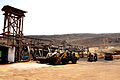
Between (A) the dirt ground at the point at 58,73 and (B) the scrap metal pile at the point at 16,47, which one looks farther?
(B) the scrap metal pile at the point at 16,47

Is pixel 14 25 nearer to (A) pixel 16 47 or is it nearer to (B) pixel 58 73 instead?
(A) pixel 16 47

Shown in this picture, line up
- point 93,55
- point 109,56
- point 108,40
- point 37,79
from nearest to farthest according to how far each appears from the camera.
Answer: point 37,79, point 93,55, point 109,56, point 108,40

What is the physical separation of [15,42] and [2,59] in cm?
333

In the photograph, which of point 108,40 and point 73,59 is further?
point 108,40

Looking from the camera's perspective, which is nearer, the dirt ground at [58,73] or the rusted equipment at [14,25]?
the dirt ground at [58,73]

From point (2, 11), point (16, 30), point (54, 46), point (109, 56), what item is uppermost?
point (2, 11)

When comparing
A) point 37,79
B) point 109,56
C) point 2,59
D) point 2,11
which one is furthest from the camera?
point 109,56

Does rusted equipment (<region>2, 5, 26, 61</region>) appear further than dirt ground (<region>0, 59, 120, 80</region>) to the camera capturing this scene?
Yes

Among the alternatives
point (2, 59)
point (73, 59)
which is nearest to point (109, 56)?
point (73, 59)

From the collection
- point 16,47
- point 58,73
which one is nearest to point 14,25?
point 16,47

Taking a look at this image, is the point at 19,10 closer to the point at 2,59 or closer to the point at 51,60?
the point at 2,59

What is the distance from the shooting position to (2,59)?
1797 cm

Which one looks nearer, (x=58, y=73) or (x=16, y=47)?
(x=58, y=73)

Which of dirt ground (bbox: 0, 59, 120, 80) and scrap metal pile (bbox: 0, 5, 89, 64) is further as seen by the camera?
scrap metal pile (bbox: 0, 5, 89, 64)
